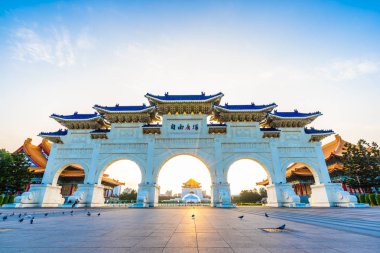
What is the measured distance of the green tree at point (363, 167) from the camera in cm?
1864

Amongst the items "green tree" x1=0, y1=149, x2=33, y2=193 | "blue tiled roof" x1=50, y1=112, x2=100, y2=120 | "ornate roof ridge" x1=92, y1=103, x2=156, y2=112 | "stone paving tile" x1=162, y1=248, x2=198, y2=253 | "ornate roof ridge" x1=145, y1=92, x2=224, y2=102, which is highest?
"ornate roof ridge" x1=145, y1=92, x2=224, y2=102

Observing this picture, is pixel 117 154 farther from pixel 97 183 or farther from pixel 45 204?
pixel 45 204

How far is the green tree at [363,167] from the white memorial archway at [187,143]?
11.2ft

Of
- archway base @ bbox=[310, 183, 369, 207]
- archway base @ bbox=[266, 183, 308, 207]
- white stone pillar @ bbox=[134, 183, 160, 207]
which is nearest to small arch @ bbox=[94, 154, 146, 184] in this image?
white stone pillar @ bbox=[134, 183, 160, 207]

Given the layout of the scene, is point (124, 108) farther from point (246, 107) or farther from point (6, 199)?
point (6, 199)

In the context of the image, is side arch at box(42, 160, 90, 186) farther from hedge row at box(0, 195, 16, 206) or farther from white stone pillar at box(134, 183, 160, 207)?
white stone pillar at box(134, 183, 160, 207)

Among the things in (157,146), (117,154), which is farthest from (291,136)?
(117,154)

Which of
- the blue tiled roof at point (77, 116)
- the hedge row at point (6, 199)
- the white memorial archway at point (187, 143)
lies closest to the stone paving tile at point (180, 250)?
the white memorial archway at point (187, 143)

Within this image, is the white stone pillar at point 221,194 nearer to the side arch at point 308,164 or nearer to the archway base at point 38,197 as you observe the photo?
the side arch at point 308,164

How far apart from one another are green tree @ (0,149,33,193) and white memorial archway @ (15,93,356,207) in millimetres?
3098

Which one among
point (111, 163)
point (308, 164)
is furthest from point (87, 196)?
point (308, 164)

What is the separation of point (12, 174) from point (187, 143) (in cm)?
1746

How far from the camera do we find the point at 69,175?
23.1 metres

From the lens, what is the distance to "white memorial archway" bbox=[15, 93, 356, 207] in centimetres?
1762
